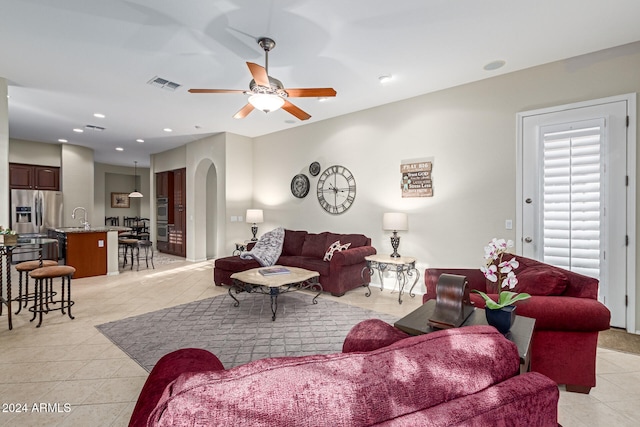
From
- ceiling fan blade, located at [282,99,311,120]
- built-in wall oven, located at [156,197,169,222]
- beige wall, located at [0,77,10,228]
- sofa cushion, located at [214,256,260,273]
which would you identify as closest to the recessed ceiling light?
ceiling fan blade, located at [282,99,311,120]

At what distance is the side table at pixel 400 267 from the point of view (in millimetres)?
4165

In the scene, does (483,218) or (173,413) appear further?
(483,218)

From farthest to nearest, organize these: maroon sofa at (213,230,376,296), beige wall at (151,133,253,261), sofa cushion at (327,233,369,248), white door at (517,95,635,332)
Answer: beige wall at (151,133,253,261) < sofa cushion at (327,233,369,248) < maroon sofa at (213,230,376,296) < white door at (517,95,635,332)

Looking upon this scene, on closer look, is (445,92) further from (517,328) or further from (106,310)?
(106,310)

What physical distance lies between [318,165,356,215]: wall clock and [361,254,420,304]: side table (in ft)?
4.03

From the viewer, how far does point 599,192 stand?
125 inches

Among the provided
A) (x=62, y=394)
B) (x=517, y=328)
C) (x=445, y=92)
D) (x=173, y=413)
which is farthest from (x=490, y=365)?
(x=445, y=92)

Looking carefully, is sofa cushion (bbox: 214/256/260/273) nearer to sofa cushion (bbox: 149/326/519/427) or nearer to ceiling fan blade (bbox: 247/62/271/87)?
ceiling fan blade (bbox: 247/62/271/87)

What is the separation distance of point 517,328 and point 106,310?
4.38 meters

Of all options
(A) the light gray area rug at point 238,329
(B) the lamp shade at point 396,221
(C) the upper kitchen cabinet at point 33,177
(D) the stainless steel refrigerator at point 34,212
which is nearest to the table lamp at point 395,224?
(B) the lamp shade at point 396,221

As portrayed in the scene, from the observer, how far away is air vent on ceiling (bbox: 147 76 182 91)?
3920mm

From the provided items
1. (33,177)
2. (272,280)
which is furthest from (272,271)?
(33,177)

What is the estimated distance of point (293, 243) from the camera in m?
5.58

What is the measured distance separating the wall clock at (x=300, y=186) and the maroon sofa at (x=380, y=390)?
526 cm
